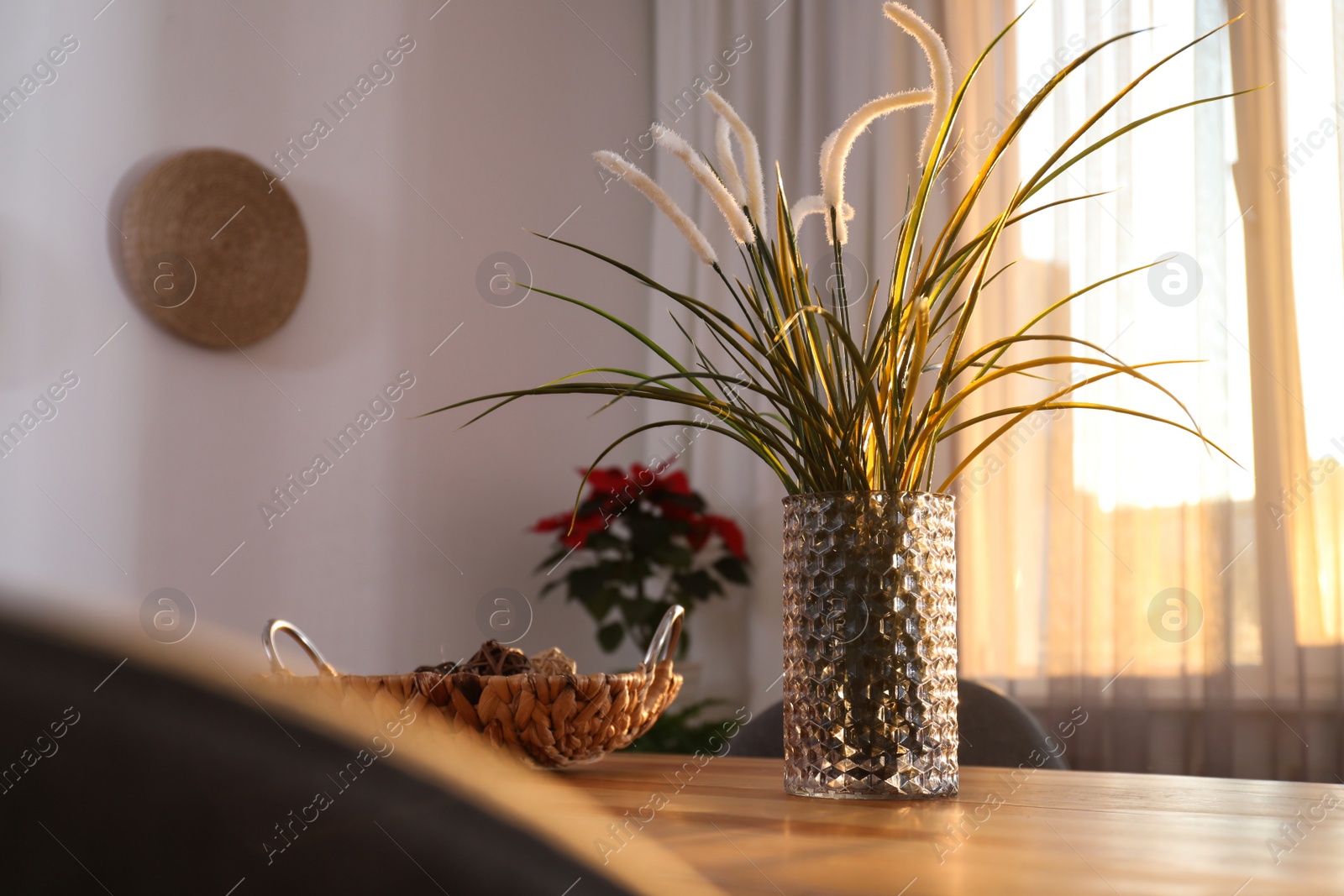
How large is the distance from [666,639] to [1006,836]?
1.53 ft

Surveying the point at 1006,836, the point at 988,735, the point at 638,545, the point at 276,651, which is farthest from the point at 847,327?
the point at 638,545

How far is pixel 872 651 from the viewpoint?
0.69m

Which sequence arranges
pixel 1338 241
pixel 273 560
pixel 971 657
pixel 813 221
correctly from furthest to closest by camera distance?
pixel 813 221 < pixel 971 657 < pixel 273 560 < pixel 1338 241

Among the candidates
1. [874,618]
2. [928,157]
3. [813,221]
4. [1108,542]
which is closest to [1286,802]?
[874,618]

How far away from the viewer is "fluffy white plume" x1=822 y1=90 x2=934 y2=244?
2.29ft

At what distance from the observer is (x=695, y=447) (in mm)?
3299

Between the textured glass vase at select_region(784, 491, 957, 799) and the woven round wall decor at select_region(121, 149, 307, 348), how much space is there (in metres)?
2.00

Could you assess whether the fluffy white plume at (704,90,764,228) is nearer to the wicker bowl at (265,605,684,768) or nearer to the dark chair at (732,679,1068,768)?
the wicker bowl at (265,605,684,768)

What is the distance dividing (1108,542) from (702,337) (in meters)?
1.38

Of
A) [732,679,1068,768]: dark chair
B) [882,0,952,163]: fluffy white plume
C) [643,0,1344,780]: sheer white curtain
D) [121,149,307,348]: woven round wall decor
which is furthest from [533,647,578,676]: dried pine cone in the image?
[643,0,1344,780]: sheer white curtain

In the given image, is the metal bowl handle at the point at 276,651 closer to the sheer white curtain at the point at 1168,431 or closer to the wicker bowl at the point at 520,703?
the wicker bowl at the point at 520,703

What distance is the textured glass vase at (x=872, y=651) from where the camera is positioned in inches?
27.0

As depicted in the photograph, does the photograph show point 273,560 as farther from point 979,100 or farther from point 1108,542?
point 979,100

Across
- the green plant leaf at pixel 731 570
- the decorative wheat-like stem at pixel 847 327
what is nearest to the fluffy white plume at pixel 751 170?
the decorative wheat-like stem at pixel 847 327
